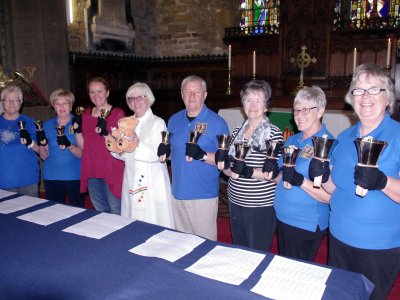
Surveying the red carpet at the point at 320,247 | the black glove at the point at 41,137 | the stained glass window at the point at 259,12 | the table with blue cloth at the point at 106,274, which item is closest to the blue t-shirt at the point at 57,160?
the black glove at the point at 41,137

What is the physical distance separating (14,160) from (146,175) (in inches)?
46.5

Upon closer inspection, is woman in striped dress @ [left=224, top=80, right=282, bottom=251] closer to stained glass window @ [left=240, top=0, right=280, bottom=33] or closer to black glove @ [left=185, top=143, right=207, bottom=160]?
black glove @ [left=185, top=143, right=207, bottom=160]

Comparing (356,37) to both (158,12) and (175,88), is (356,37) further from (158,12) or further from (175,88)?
(158,12)

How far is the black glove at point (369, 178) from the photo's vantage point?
1.50 m

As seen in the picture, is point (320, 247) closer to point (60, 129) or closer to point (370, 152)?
point (370, 152)

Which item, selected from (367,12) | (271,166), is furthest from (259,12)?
(271,166)

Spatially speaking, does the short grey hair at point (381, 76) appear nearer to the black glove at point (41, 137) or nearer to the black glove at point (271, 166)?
the black glove at point (271, 166)

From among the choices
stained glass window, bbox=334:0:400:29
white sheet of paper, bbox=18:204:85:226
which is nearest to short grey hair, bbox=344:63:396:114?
white sheet of paper, bbox=18:204:85:226

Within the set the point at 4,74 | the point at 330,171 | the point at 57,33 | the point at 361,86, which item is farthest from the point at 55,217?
the point at 57,33

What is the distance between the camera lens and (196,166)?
2.68 meters

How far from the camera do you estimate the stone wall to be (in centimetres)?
926

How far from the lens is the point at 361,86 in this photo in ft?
5.61

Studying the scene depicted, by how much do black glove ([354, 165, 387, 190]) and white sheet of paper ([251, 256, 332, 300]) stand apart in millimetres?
378

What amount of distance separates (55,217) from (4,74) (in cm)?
427
